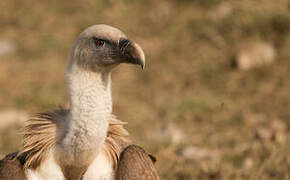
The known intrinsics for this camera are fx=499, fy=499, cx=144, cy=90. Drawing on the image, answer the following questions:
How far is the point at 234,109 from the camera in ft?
22.8

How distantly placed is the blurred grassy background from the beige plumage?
1789mm

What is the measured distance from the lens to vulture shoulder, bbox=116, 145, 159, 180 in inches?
126

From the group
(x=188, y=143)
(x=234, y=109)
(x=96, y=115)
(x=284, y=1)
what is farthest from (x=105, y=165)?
(x=284, y=1)

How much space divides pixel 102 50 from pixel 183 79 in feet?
16.8

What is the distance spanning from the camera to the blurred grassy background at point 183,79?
18.2ft

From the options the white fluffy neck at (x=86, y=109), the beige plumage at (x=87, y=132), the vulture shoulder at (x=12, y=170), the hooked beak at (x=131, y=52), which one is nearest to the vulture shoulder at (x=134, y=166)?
the beige plumage at (x=87, y=132)

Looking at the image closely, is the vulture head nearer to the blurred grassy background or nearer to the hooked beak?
the hooked beak

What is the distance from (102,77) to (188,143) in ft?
10.3

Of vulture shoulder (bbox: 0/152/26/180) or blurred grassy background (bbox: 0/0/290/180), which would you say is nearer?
vulture shoulder (bbox: 0/152/26/180)

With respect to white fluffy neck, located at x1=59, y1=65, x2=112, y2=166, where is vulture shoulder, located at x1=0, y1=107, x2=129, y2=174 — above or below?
below

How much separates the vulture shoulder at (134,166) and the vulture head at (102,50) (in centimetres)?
68

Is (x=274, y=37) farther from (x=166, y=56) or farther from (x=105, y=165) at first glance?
(x=105, y=165)

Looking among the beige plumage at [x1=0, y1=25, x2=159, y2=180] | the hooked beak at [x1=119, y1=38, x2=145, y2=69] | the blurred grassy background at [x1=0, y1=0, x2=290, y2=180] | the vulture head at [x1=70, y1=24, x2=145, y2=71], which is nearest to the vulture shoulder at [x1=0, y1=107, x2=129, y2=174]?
the beige plumage at [x1=0, y1=25, x2=159, y2=180]

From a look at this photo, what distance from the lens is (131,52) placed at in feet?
8.97
